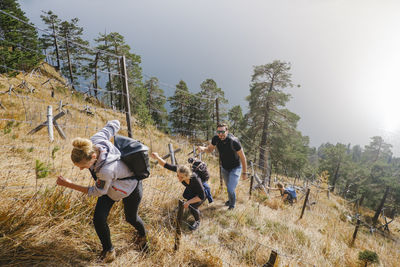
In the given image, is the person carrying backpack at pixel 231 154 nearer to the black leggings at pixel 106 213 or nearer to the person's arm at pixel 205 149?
the person's arm at pixel 205 149

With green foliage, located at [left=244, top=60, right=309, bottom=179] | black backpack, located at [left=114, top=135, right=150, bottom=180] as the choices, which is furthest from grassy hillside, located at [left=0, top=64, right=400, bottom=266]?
green foliage, located at [left=244, top=60, right=309, bottom=179]

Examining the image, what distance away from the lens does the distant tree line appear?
13.7 meters

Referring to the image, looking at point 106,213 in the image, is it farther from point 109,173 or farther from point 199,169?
point 199,169

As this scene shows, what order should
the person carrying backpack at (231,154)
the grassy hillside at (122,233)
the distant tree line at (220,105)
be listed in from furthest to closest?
the distant tree line at (220,105)
the person carrying backpack at (231,154)
the grassy hillside at (122,233)

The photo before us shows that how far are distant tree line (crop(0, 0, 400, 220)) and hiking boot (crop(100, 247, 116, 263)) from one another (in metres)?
3.25

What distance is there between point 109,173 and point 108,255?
1054 mm

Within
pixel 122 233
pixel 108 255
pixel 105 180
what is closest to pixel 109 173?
pixel 105 180

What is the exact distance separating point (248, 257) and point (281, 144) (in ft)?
49.6

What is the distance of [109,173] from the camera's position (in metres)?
1.71

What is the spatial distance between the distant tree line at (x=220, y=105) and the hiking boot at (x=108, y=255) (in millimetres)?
3246

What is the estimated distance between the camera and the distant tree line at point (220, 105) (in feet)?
44.9

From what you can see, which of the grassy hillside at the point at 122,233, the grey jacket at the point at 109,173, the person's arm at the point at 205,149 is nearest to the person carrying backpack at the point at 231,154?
the person's arm at the point at 205,149

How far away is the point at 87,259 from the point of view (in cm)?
208

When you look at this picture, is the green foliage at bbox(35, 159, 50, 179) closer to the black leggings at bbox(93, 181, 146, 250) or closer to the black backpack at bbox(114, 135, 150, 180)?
the black leggings at bbox(93, 181, 146, 250)
